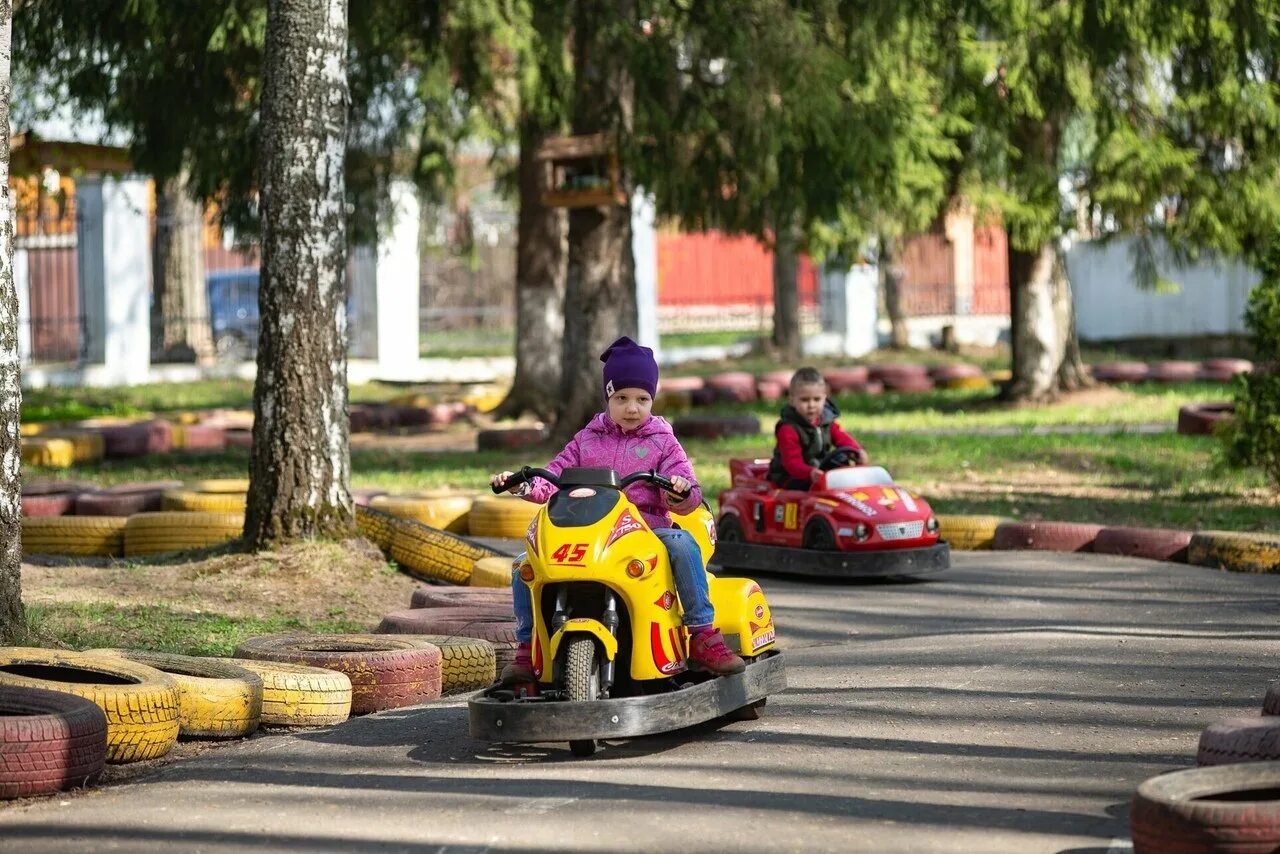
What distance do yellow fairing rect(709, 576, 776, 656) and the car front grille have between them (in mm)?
3626

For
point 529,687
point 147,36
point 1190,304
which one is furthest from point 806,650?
point 1190,304

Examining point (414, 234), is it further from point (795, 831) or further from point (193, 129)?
point (795, 831)

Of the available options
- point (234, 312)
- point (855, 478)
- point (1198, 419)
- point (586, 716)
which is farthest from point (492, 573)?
point (234, 312)

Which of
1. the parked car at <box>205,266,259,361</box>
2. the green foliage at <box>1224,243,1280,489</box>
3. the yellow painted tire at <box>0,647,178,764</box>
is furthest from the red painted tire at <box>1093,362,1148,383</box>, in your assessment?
the yellow painted tire at <box>0,647,178,764</box>

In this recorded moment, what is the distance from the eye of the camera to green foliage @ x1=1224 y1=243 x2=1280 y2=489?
40.5ft

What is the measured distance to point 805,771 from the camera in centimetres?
538

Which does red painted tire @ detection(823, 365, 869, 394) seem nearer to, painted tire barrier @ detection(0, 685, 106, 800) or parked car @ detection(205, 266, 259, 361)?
parked car @ detection(205, 266, 259, 361)

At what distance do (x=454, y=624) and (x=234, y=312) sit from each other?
24.9 meters

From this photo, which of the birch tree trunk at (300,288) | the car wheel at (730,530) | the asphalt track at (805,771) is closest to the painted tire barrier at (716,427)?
the car wheel at (730,530)

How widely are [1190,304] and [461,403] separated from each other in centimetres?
1518

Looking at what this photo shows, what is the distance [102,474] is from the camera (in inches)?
609

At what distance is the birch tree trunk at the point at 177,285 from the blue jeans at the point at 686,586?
74.0 feet

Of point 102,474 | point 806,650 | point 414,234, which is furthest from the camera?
point 414,234

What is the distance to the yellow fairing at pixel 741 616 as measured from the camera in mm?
6281
